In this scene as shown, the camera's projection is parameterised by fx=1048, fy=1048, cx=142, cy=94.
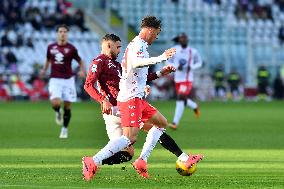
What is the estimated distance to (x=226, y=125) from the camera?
1113 inches

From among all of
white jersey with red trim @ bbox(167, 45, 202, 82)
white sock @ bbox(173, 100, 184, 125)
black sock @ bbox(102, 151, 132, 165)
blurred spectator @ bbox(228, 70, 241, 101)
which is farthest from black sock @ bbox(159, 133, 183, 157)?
blurred spectator @ bbox(228, 70, 241, 101)

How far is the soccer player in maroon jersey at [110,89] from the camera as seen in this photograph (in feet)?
44.6

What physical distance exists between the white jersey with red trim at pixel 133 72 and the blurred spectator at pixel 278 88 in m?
40.9

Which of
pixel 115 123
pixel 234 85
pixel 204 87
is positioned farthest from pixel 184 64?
pixel 234 85

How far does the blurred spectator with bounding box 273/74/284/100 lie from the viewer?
53.7 metres

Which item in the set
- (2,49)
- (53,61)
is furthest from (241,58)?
(53,61)

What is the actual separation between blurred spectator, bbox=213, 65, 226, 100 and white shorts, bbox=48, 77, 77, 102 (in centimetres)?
3068

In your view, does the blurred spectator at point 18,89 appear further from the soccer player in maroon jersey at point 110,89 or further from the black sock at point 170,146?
the black sock at point 170,146

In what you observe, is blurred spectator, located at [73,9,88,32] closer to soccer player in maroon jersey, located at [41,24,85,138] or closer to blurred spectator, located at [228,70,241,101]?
blurred spectator, located at [228,70,241,101]

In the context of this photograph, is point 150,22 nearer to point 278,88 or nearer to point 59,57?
point 59,57

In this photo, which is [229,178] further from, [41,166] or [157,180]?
[41,166]

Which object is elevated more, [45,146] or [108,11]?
[45,146]

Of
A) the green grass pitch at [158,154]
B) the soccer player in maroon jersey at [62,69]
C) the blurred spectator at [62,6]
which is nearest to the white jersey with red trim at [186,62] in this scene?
the green grass pitch at [158,154]

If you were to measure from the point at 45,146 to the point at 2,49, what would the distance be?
29.7 m
